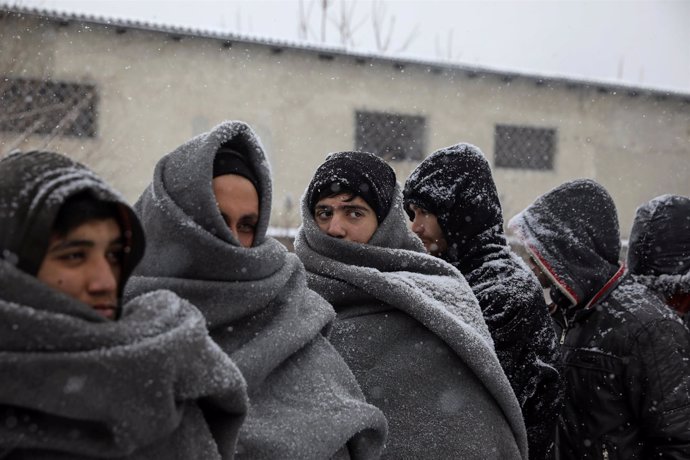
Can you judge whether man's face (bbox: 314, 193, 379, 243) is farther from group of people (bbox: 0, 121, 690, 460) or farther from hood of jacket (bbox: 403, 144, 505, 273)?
Result: hood of jacket (bbox: 403, 144, 505, 273)

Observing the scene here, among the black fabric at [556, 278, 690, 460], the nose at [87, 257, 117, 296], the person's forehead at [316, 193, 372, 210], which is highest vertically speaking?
the nose at [87, 257, 117, 296]

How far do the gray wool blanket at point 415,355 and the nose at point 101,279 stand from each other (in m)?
1.04

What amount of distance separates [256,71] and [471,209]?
9.13 m

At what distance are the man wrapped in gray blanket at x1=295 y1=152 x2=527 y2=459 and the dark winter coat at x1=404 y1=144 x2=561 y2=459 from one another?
11.6 inches

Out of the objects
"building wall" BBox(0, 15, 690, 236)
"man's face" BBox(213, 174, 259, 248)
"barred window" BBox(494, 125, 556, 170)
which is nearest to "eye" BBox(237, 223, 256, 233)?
"man's face" BBox(213, 174, 259, 248)

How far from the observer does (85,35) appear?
10383 millimetres

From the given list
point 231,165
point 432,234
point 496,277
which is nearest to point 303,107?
point 432,234

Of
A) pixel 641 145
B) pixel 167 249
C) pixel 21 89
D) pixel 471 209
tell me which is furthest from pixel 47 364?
pixel 641 145

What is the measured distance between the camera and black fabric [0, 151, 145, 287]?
115cm

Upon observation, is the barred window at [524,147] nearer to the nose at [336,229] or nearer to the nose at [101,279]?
the nose at [336,229]

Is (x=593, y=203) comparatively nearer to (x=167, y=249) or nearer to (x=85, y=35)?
(x=167, y=249)

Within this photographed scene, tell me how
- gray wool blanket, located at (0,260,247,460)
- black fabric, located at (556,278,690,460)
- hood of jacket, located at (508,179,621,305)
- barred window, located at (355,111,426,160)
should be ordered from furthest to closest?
barred window, located at (355,111,426,160), hood of jacket, located at (508,179,621,305), black fabric, located at (556,278,690,460), gray wool blanket, located at (0,260,247,460)

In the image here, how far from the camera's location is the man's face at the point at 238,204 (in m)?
1.80

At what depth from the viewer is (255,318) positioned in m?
1.74
